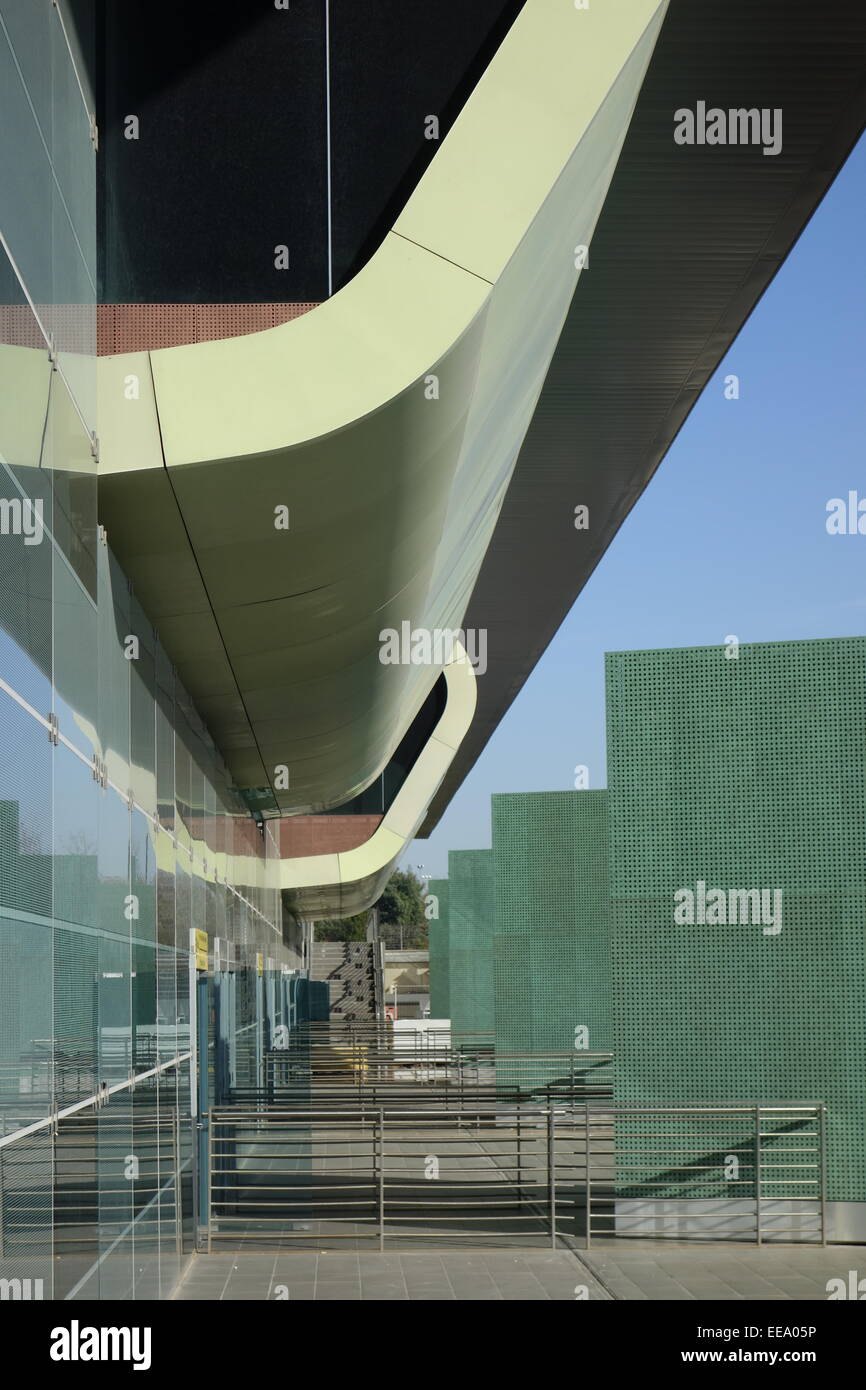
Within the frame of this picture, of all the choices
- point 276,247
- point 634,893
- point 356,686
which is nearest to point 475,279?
point 276,247

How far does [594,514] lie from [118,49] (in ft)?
32.2

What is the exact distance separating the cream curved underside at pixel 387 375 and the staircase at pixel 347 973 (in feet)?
170

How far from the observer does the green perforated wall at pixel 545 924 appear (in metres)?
22.5

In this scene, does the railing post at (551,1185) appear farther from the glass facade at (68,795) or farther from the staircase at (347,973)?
the staircase at (347,973)

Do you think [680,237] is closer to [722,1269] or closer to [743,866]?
[743,866]

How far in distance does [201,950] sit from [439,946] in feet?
97.4

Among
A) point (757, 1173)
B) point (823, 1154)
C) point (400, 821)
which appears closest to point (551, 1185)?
point (757, 1173)

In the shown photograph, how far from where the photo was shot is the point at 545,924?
2264 centimetres

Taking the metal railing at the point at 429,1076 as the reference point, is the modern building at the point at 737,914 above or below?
above

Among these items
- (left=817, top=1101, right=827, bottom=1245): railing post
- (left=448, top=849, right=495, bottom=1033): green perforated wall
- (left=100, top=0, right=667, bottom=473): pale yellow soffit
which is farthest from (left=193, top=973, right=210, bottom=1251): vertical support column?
(left=448, top=849, right=495, bottom=1033): green perforated wall

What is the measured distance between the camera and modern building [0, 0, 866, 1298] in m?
4.24

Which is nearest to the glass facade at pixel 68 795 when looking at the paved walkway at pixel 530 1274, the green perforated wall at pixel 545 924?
the paved walkway at pixel 530 1274

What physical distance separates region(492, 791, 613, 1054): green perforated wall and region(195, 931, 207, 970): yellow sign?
11524 millimetres
